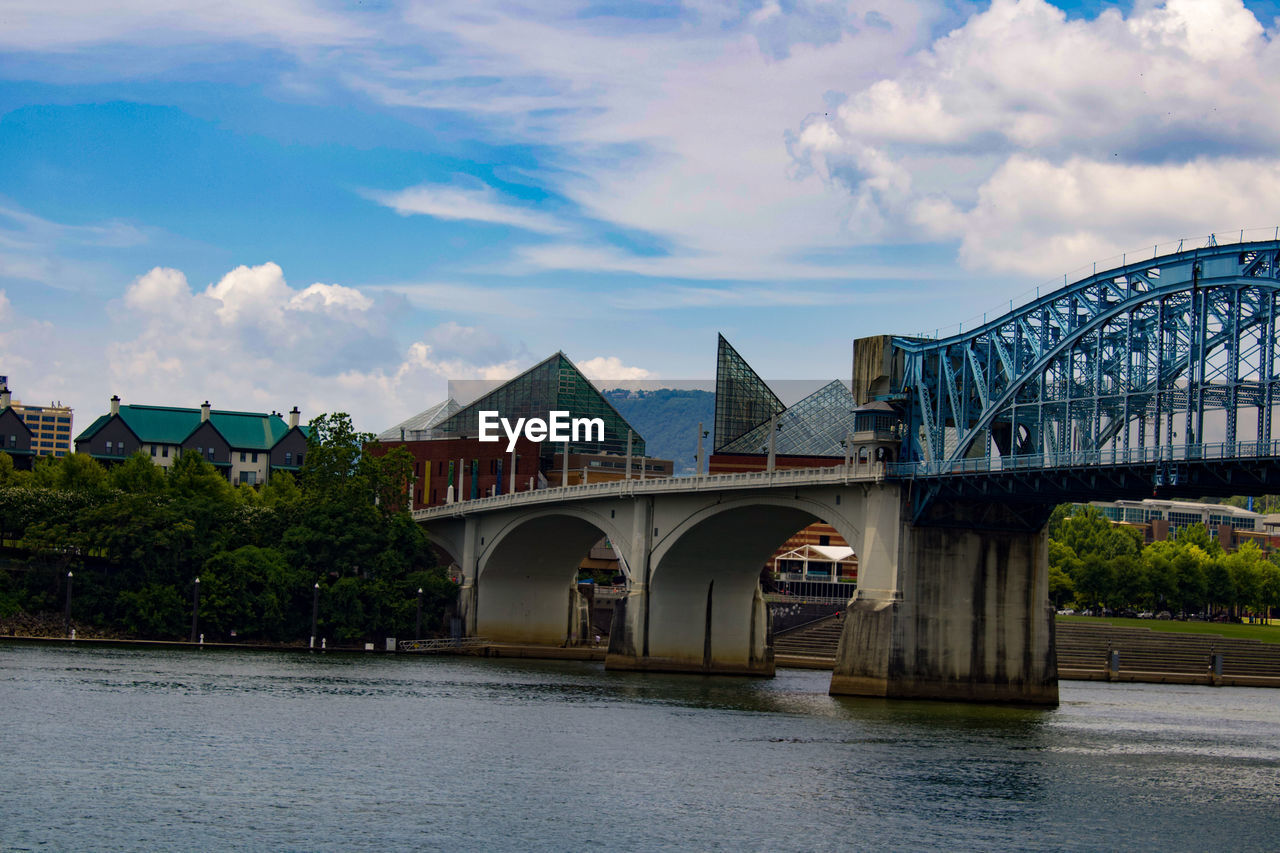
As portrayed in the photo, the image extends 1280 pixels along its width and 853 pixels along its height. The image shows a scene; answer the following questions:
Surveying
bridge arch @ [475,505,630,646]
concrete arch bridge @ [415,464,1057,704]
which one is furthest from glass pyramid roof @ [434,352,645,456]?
bridge arch @ [475,505,630,646]

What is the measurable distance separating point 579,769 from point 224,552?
7215 centimetres

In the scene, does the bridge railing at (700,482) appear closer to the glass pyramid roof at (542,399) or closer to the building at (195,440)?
the glass pyramid roof at (542,399)

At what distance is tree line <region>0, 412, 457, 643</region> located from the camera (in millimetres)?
119000

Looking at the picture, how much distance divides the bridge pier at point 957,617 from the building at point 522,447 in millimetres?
86799

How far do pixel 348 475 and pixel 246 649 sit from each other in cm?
2712

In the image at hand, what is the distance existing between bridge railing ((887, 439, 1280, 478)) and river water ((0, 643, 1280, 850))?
13.5 metres

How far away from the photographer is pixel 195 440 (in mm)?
193500

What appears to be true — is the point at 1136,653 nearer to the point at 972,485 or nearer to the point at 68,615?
the point at 972,485

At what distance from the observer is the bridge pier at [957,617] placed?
9062 centimetres

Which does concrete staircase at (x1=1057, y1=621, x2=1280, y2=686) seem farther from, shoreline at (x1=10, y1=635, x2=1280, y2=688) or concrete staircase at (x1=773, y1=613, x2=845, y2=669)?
concrete staircase at (x1=773, y1=613, x2=845, y2=669)

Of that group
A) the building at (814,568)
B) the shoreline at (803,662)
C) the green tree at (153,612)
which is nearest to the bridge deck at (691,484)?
the shoreline at (803,662)

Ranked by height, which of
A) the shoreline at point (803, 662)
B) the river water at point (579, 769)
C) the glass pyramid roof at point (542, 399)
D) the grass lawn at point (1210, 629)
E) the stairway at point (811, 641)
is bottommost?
the shoreline at point (803, 662)

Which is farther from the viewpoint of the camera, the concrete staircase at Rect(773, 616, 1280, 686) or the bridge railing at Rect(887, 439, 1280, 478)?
the concrete staircase at Rect(773, 616, 1280, 686)

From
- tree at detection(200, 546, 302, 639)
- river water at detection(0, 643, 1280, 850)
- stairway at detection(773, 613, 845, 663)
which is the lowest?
river water at detection(0, 643, 1280, 850)
